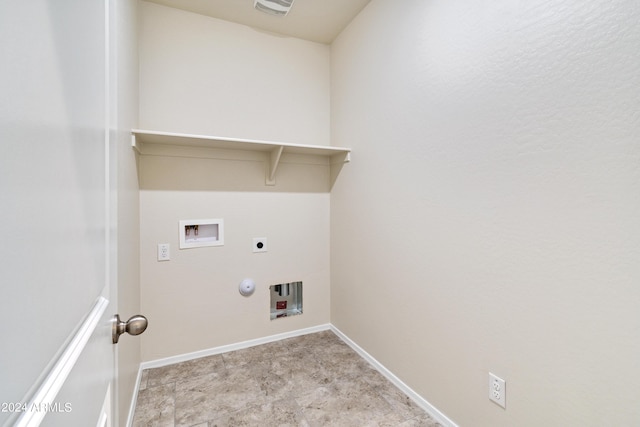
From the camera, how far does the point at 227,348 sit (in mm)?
2404

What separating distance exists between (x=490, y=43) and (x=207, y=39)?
211cm

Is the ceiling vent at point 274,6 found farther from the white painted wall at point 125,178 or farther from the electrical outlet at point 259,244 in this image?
the electrical outlet at point 259,244

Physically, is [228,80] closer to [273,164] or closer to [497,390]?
[273,164]

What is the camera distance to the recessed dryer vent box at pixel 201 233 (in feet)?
7.41

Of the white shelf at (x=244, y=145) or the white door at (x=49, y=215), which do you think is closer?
→ the white door at (x=49, y=215)

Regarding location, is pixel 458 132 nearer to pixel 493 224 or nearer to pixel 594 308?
pixel 493 224

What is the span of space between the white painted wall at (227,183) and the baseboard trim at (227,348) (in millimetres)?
41

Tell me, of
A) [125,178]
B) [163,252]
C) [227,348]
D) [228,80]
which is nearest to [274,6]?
[228,80]

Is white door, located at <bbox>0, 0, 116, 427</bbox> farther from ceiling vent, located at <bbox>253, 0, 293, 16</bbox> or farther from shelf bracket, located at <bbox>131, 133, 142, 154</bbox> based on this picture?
ceiling vent, located at <bbox>253, 0, 293, 16</bbox>

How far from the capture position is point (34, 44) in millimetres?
321

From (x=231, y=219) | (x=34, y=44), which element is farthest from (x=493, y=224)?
(x=231, y=219)

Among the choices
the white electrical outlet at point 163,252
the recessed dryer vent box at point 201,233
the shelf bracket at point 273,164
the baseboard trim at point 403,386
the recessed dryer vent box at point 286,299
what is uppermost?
the shelf bracket at point 273,164

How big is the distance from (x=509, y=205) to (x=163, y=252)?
7.52 ft

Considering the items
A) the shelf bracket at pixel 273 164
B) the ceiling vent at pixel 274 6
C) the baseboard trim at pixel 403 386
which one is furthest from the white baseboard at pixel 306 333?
the ceiling vent at pixel 274 6
